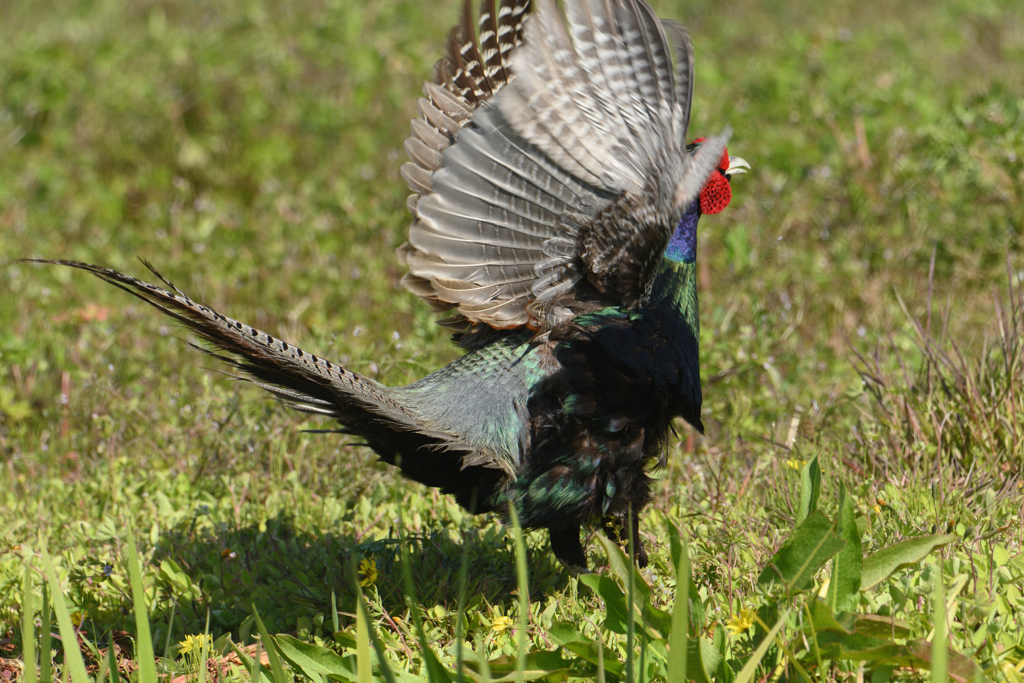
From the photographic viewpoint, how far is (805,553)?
7.76 ft

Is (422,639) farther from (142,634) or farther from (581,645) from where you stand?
→ (142,634)

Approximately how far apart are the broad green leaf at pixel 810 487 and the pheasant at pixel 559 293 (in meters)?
0.52

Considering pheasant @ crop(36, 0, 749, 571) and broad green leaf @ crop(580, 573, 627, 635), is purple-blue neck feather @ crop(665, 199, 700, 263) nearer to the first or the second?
pheasant @ crop(36, 0, 749, 571)

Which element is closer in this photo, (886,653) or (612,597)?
(886,653)

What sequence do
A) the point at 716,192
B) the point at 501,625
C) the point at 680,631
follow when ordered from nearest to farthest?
the point at 680,631, the point at 501,625, the point at 716,192

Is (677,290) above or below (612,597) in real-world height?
above

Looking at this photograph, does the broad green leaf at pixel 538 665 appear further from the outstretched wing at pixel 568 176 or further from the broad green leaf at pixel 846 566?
→ the outstretched wing at pixel 568 176

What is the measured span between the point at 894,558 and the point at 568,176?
139 centimetres

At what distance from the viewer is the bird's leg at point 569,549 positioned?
3100 millimetres

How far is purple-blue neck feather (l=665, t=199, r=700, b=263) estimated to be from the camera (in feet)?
10.7

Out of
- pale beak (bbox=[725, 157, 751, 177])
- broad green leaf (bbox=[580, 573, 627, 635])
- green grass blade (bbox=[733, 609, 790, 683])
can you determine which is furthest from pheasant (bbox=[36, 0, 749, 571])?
green grass blade (bbox=[733, 609, 790, 683])

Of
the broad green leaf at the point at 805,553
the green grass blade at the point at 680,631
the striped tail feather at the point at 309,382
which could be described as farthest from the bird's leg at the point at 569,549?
the green grass blade at the point at 680,631

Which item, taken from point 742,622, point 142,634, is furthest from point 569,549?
point 142,634

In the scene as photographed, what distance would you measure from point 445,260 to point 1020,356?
196cm
